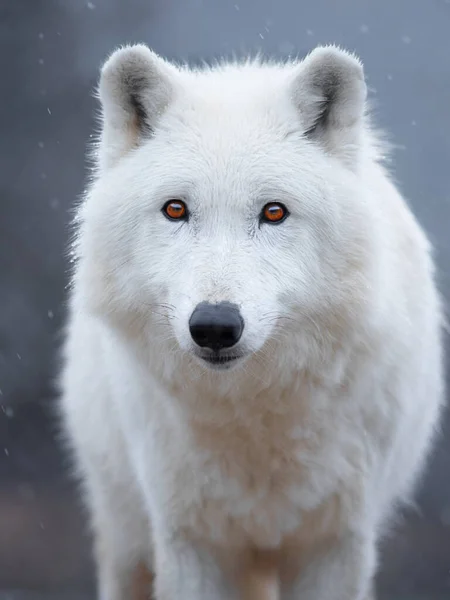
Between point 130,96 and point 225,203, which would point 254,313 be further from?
point 130,96

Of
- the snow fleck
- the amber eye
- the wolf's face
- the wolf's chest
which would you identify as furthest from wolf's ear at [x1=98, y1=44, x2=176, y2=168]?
the snow fleck

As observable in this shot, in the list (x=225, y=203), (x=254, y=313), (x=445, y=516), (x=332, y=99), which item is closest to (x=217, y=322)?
(x=254, y=313)

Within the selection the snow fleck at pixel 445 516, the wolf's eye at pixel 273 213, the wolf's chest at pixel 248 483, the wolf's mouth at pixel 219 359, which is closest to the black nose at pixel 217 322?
the wolf's mouth at pixel 219 359

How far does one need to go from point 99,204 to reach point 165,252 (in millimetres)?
390

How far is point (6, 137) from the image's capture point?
10438 millimetres

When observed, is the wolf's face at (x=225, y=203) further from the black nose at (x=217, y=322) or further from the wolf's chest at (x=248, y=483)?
the wolf's chest at (x=248, y=483)

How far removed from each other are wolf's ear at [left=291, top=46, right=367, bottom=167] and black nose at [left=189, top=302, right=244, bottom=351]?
80 cm

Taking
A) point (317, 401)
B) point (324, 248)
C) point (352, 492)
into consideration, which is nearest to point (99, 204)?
point (324, 248)

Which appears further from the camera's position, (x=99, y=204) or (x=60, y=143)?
(x=60, y=143)

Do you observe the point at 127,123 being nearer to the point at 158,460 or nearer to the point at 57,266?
the point at 158,460

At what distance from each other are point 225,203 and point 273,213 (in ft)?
0.54

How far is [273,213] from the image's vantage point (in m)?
3.15

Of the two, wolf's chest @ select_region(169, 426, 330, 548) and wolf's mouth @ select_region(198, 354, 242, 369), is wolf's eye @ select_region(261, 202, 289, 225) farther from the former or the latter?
wolf's chest @ select_region(169, 426, 330, 548)

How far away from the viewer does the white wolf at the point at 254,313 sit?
10.2ft
